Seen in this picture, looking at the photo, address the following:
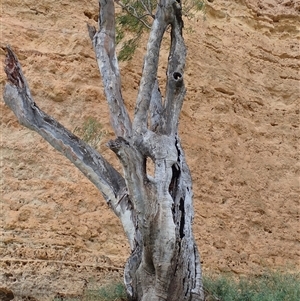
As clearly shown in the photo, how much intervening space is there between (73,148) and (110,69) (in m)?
1.06

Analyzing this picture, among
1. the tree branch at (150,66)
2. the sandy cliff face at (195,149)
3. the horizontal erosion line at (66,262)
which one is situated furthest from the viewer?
the sandy cliff face at (195,149)

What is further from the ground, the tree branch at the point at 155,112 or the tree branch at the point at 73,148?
the tree branch at the point at 155,112

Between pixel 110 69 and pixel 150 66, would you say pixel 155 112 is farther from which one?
pixel 110 69

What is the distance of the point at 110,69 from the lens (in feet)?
24.9

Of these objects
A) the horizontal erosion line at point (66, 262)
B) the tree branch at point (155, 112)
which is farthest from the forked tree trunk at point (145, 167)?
the horizontal erosion line at point (66, 262)

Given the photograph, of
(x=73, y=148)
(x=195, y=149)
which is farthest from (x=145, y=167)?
(x=195, y=149)

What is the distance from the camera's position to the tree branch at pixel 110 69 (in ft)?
23.7

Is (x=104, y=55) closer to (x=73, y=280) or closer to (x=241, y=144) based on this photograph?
(x=73, y=280)

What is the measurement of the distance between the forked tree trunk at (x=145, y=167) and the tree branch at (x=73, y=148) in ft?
0.03

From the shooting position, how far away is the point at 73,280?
8.82 meters

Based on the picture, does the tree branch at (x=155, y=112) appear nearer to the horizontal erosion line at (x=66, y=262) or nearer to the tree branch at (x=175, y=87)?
the tree branch at (x=175, y=87)

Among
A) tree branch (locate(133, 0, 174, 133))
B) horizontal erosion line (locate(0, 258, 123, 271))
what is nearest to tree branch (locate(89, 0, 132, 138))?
tree branch (locate(133, 0, 174, 133))

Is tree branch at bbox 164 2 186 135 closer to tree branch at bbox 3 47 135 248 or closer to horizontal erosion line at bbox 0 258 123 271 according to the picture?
tree branch at bbox 3 47 135 248

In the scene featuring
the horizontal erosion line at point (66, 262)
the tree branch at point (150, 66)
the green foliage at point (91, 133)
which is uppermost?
the tree branch at point (150, 66)
